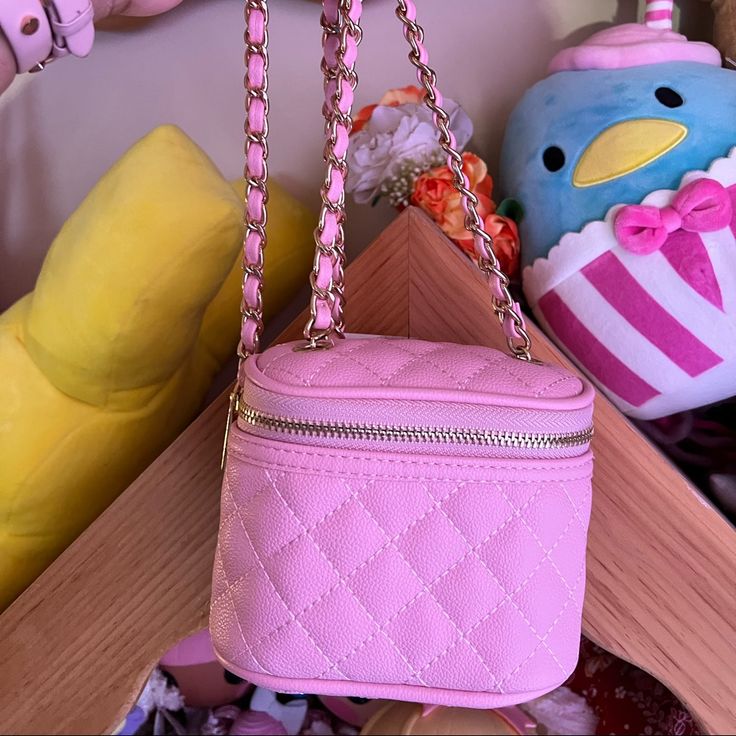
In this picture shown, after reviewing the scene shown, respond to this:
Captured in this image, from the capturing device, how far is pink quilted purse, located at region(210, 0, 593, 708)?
1.37ft

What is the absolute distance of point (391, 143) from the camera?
1.98 ft

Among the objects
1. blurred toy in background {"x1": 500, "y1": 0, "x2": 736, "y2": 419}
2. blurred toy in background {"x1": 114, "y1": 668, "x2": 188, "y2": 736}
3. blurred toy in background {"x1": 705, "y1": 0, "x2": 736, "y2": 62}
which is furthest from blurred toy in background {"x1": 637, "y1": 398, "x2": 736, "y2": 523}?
blurred toy in background {"x1": 114, "y1": 668, "x2": 188, "y2": 736}

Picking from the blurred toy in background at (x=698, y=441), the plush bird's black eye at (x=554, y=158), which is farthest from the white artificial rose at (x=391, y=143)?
the blurred toy in background at (x=698, y=441)

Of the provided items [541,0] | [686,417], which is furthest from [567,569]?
[541,0]

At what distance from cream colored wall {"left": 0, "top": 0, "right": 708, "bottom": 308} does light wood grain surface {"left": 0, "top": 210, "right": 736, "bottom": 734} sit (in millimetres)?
220

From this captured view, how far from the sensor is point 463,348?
47 centimetres

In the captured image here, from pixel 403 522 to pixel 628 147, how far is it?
1.13ft

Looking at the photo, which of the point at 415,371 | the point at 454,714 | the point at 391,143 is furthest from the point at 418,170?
the point at 454,714

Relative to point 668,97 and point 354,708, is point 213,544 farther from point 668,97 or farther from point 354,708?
point 668,97

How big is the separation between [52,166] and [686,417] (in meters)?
0.75

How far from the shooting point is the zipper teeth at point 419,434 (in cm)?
42

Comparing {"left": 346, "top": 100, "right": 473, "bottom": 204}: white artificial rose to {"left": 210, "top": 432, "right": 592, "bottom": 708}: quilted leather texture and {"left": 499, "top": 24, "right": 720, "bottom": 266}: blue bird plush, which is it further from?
{"left": 210, "top": 432, "right": 592, "bottom": 708}: quilted leather texture

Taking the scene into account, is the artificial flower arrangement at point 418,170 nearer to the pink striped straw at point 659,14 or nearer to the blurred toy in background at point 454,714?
the pink striped straw at point 659,14

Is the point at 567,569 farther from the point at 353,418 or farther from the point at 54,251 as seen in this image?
the point at 54,251
